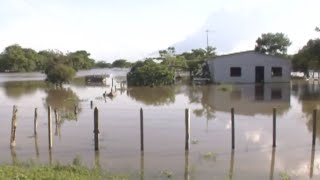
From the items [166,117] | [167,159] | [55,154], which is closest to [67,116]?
[166,117]

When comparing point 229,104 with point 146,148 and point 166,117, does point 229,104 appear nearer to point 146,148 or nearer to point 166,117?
point 166,117

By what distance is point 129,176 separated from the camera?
45.5ft

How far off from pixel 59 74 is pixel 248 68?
22829 millimetres

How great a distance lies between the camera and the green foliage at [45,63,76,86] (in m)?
57.0

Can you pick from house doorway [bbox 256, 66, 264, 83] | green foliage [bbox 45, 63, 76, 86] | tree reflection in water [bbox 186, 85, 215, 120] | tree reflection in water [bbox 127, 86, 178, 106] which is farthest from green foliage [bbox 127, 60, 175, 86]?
tree reflection in water [bbox 186, 85, 215, 120]

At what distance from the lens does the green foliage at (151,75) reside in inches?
2180

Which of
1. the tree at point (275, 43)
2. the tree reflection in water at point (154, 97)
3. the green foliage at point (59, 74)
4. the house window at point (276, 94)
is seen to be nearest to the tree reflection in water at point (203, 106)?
the tree reflection in water at point (154, 97)

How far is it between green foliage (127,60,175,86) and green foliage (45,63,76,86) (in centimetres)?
775

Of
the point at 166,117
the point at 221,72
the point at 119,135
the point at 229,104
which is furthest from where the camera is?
the point at 221,72

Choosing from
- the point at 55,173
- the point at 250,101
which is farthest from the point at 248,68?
the point at 55,173

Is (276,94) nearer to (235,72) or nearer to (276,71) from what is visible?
(235,72)

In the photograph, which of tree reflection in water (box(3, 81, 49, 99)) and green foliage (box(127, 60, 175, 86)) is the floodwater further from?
green foliage (box(127, 60, 175, 86))

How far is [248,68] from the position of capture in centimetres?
5709

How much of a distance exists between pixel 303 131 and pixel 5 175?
48.2 ft
